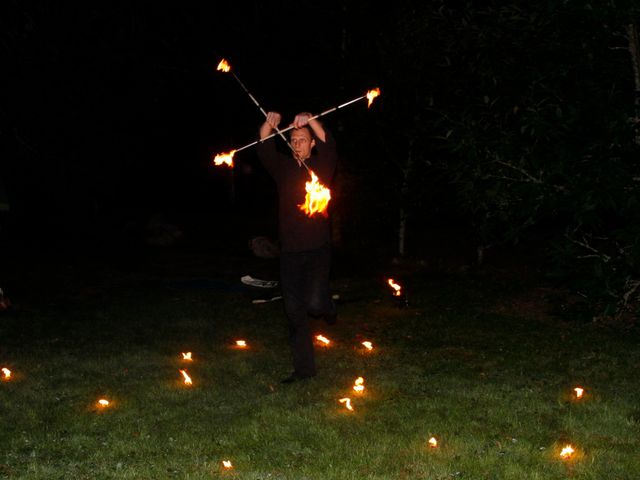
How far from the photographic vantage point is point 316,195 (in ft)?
24.8

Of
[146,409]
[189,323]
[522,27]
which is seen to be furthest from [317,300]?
[522,27]

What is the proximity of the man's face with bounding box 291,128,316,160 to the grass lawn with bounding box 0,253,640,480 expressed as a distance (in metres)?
2.33

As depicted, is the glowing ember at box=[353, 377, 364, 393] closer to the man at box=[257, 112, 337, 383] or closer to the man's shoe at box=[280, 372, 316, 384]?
the man's shoe at box=[280, 372, 316, 384]

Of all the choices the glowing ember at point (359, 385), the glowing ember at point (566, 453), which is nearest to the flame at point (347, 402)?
the glowing ember at point (359, 385)

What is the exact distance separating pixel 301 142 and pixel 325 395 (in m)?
2.47

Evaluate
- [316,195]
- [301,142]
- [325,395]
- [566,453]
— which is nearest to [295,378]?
[325,395]

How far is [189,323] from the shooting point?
38.9ft

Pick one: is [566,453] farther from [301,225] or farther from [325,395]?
[301,225]

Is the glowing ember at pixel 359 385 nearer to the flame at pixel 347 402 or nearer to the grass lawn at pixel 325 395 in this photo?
the grass lawn at pixel 325 395

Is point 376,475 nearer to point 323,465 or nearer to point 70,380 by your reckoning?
point 323,465

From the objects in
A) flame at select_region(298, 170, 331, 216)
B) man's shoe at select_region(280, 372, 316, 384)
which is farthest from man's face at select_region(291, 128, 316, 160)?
man's shoe at select_region(280, 372, 316, 384)

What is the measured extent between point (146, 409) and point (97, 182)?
14258 millimetres

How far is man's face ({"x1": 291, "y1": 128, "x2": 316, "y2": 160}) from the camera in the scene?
799cm

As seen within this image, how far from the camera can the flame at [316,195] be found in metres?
7.52
